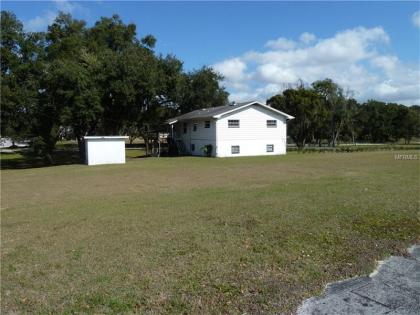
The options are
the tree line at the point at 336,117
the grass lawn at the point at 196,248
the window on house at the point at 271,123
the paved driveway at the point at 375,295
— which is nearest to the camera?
the paved driveway at the point at 375,295

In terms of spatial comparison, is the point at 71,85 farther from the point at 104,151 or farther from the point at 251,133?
the point at 251,133

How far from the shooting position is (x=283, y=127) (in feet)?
116

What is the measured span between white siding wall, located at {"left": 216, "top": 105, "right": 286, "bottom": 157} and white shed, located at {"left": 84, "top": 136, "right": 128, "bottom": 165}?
26.5 feet

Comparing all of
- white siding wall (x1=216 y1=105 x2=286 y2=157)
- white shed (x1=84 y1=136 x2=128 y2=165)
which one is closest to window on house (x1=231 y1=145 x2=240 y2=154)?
white siding wall (x1=216 y1=105 x2=286 y2=157)

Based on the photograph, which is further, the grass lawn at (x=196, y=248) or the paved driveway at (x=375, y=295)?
the grass lawn at (x=196, y=248)

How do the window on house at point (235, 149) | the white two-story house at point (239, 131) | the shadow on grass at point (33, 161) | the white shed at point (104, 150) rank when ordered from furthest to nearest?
1. the window on house at point (235, 149)
2. the white two-story house at point (239, 131)
3. the shadow on grass at point (33, 161)
4. the white shed at point (104, 150)

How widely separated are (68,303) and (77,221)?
4077 mm

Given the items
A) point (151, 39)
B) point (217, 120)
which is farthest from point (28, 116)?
point (151, 39)

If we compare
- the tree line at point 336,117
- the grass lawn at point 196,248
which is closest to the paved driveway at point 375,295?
the grass lawn at point 196,248

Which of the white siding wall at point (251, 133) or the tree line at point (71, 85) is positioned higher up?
the tree line at point (71, 85)

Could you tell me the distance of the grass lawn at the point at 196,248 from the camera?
13.4 ft

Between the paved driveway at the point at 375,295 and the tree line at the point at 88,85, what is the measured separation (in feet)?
87.2

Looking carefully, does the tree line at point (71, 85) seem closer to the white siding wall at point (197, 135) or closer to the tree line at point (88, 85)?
the tree line at point (88, 85)

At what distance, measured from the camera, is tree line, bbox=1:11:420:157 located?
28422mm
